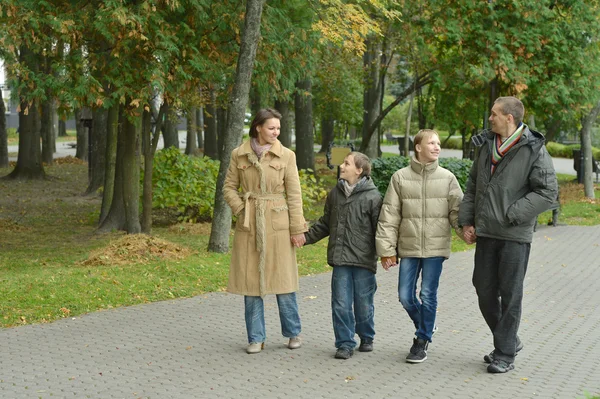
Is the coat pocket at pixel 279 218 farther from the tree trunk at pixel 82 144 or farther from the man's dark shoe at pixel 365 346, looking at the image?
the tree trunk at pixel 82 144

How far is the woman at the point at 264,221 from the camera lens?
7320 mm

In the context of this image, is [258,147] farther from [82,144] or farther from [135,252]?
[82,144]

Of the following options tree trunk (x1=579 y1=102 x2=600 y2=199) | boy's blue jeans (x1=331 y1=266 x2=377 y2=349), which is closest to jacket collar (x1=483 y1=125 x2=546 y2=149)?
boy's blue jeans (x1=331 y1=266 x2=377 y2=349)

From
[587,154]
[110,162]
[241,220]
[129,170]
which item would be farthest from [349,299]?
[587,154]

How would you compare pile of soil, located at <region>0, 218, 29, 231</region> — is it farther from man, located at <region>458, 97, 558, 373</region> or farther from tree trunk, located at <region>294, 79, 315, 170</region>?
man, located at <region>458, 97, 558, 373</region>

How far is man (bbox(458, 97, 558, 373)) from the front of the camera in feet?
21.8

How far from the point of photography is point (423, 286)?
7113mm

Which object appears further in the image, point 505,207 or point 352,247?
point 352,247

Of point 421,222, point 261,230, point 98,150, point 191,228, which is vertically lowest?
point 191,228

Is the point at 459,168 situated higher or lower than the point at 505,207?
lower

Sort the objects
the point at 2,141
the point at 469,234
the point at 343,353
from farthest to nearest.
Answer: the point at 2,141 → the point at 343,353 → the point at 469,234

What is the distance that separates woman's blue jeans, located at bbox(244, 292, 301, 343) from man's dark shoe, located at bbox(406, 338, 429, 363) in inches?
37.7

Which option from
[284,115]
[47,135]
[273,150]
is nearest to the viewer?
[273,150]

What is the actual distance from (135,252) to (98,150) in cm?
1160
